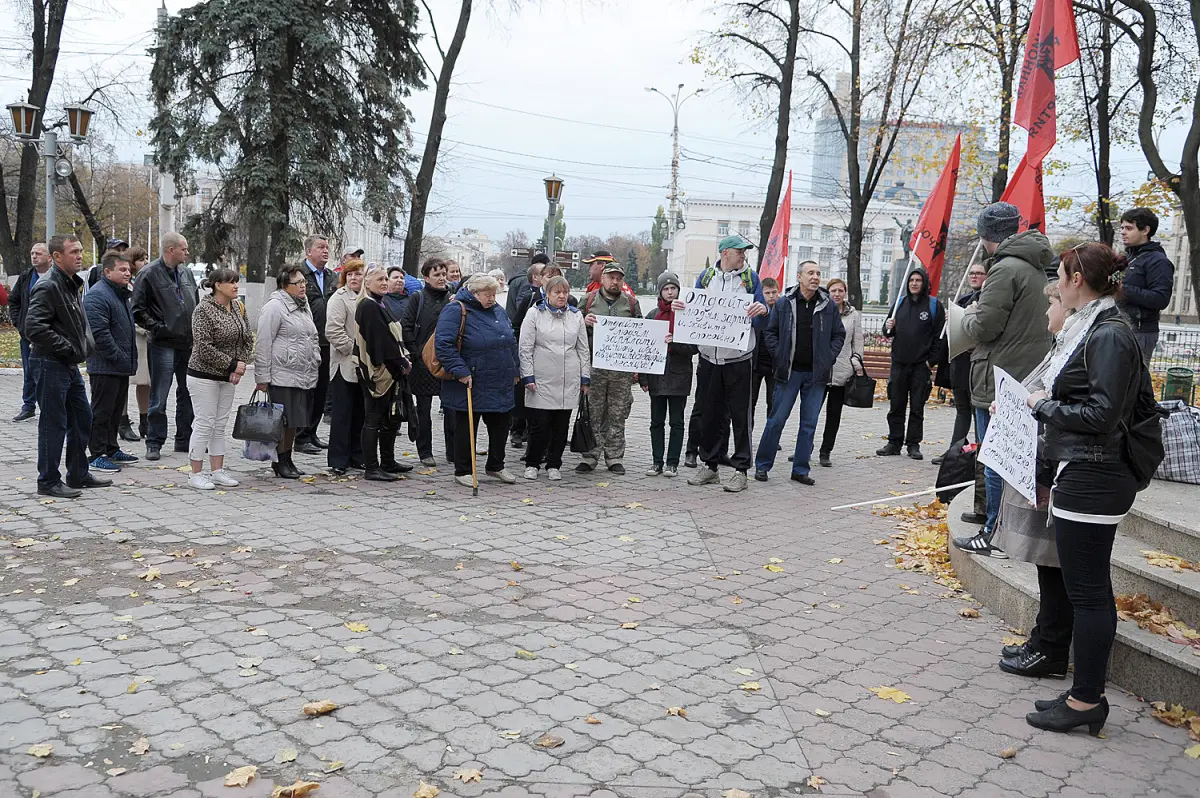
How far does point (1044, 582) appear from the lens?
15.6 feet

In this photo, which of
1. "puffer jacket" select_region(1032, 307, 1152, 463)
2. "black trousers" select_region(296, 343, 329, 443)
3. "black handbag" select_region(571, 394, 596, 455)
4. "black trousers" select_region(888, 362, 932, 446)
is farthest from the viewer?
"black trousers" select_region(888, 362, 932, 446)

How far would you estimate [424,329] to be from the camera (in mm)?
9992

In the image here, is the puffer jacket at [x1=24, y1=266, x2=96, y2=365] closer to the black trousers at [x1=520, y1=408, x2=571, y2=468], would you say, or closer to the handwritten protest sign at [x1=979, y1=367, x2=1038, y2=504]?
the black trousers at [x1=520, y1=408, x2=571, y2=468]

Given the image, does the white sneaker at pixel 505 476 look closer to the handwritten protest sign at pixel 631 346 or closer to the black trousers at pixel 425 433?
the black trousers at pixel 425 433

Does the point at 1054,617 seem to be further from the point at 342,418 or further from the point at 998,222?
the point at 342,418

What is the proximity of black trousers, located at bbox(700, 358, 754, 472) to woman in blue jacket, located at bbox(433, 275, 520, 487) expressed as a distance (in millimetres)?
1966

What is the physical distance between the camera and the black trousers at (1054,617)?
4.73m

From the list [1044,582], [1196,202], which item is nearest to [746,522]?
[1044,582]

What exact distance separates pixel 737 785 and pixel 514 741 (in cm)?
92

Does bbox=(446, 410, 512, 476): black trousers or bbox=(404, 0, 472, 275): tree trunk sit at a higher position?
bbox=(404, 0, 472, 275): tree trunk

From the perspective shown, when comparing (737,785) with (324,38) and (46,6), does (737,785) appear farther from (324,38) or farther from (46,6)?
(46,6)

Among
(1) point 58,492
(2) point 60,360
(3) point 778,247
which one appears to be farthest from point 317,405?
(3) point 778,247

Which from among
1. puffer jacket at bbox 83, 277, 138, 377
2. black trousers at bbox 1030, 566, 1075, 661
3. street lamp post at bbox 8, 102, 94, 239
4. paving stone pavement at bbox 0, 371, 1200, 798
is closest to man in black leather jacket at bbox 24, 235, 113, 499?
paving stone pavement at bbox 0, 371, 1200, 798

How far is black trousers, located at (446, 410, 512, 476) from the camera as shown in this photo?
9109 millimetres
